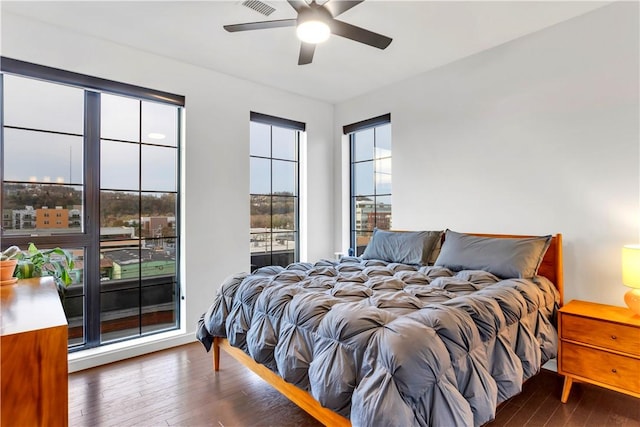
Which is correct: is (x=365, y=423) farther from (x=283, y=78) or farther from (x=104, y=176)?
(x=283, y=78)

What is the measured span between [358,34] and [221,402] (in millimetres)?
2560

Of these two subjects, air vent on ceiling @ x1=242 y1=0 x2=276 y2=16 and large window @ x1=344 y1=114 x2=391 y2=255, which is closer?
air vent on ceiling @ x1=242 y1=0 x2=276 y2=16

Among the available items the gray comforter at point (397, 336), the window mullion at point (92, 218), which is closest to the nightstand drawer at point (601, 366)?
the gray comforter at point (397, 336)

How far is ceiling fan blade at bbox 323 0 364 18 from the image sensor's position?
1.98 metres

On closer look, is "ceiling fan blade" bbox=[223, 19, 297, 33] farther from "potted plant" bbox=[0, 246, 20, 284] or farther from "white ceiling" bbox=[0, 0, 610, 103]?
"potted plant" bbox=[0, 246, 20, 284]

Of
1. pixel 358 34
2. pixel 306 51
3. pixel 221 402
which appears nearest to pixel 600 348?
pixel 221 402

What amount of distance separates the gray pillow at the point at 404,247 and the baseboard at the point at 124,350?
1.98m

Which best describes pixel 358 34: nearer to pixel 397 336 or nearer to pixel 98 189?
pixel 397 336

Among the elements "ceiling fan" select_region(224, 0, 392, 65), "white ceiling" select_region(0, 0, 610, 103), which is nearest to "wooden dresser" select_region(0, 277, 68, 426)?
"ceiling fan" select_region(224, 0, 392, 65)

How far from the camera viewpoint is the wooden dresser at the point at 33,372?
40.2 inches

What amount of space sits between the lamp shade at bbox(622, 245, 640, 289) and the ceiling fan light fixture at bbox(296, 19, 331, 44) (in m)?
2.32

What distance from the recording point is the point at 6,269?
1.79 meters

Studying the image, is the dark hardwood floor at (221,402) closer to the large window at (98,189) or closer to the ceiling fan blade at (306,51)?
the large window at (98,189)

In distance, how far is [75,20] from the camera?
2646 mm
